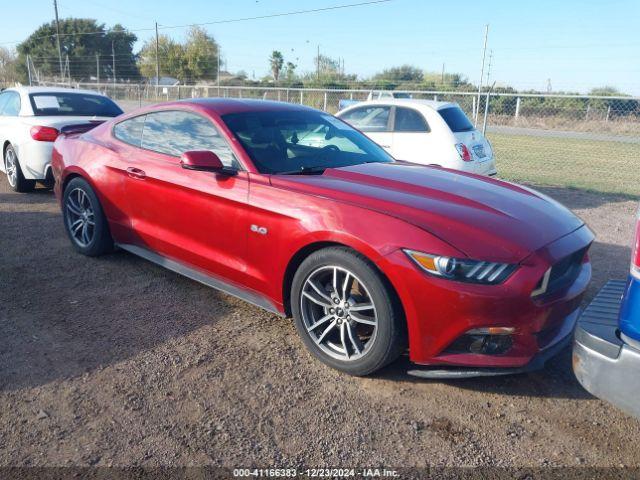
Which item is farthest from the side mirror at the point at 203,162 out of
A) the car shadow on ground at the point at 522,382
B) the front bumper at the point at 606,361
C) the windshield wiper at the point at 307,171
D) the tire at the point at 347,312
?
the front bumper at the point at 606,361

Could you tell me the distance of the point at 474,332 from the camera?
277cm

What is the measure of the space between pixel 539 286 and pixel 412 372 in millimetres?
800

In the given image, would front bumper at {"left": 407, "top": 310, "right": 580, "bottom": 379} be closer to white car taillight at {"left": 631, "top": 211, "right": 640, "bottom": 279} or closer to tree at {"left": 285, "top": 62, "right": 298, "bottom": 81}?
white car taillight at {"left": 631, "top": 211, "right": 640, "bottom": 279}

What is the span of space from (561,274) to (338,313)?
1.25 metres

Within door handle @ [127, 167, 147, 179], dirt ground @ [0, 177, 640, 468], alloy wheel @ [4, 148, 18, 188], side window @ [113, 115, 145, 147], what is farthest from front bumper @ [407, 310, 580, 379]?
alloy wheel @ [4, 148, 18, 188]

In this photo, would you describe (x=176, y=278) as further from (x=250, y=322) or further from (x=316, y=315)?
(x=316, y=315)

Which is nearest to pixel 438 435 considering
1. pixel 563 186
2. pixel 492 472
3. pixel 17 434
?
pixel 492 472

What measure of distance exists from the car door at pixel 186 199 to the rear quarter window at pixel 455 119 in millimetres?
4676

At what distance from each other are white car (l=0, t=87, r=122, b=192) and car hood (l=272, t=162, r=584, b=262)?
515 centimetres

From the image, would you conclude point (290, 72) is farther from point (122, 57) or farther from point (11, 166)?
point (11, 166)

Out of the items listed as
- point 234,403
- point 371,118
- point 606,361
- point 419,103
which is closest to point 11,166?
point 371,118

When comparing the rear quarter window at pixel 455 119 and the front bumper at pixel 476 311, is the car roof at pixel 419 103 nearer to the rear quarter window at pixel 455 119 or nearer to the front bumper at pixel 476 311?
the rear quarter window at pixel 455 119

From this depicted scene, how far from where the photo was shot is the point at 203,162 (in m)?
3.64

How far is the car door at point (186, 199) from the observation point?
3.71 meters
